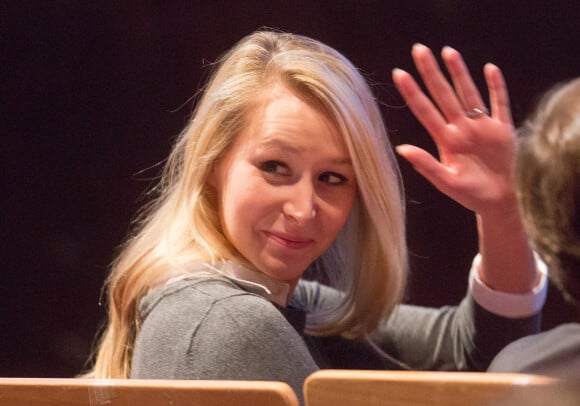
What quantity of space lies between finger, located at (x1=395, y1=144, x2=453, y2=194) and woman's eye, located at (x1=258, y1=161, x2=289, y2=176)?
8.1 inches

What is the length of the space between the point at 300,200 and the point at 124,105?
1.86ft

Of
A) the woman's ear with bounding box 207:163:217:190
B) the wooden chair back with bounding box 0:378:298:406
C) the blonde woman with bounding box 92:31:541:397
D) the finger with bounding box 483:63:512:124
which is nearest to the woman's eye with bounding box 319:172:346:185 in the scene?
the blonde woman with bounding box 92:31:541:397

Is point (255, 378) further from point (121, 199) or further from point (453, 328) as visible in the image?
point (121, 199)

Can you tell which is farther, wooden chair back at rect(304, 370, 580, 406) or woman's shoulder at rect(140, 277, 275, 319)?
woman's shoulder at rect(140, 277, 275, 319)

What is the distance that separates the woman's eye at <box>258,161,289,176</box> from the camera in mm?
1135

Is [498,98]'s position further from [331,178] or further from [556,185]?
[556,185]

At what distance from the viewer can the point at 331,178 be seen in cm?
117

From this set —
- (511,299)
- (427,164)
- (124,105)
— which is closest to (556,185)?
(427,164)

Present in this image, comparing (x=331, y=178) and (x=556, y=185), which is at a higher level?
(x=556, y=185)

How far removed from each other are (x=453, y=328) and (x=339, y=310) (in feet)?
0.57

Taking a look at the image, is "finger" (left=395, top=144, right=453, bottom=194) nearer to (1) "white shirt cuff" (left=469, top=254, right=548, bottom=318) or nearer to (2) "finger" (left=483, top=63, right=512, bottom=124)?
(2) "finger" (left=483, top=63, right=512, bottom=124)

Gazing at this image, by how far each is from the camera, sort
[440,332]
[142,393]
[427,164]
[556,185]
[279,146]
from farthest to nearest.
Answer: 1. [440,332]
2. [279,146]
3. [427,164]
4. [142,393]
5. [556,185]

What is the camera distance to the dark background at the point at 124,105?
1.38 meters

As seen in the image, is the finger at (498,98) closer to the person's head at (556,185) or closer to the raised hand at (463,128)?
the raised hand at (463,128)
